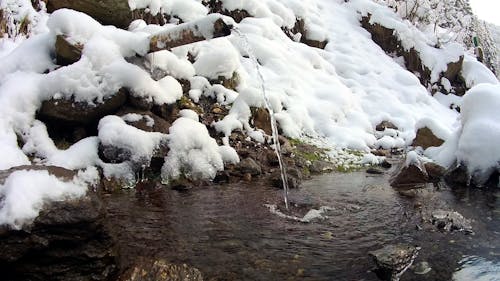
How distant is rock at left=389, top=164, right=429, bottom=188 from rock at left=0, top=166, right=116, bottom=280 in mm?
5138

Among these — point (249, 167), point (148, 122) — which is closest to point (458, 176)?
point (249, 167)

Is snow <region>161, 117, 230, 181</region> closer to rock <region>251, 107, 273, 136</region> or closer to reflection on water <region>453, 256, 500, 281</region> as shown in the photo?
rock <region>251, 107, 273, 136</region>

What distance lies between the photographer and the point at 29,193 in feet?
8.62

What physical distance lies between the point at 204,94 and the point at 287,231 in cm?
413

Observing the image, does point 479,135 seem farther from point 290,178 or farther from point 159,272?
point 159,272

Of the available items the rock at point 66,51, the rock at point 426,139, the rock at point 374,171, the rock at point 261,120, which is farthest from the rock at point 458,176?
the rock at point 66,51

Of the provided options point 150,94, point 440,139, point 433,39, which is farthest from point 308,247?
point 433,39

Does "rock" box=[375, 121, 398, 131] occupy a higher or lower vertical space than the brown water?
lower

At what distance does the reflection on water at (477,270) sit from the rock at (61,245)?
2790mm

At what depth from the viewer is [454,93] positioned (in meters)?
14.7

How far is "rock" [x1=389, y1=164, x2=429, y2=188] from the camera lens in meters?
6.64

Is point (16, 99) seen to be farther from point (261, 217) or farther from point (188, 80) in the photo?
point (261, 217)

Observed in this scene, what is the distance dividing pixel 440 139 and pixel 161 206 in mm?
6581

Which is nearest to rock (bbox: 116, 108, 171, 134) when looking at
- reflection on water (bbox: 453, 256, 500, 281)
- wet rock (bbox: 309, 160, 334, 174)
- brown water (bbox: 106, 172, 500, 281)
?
brown water (bbox: 106, 172, 500, 281)
